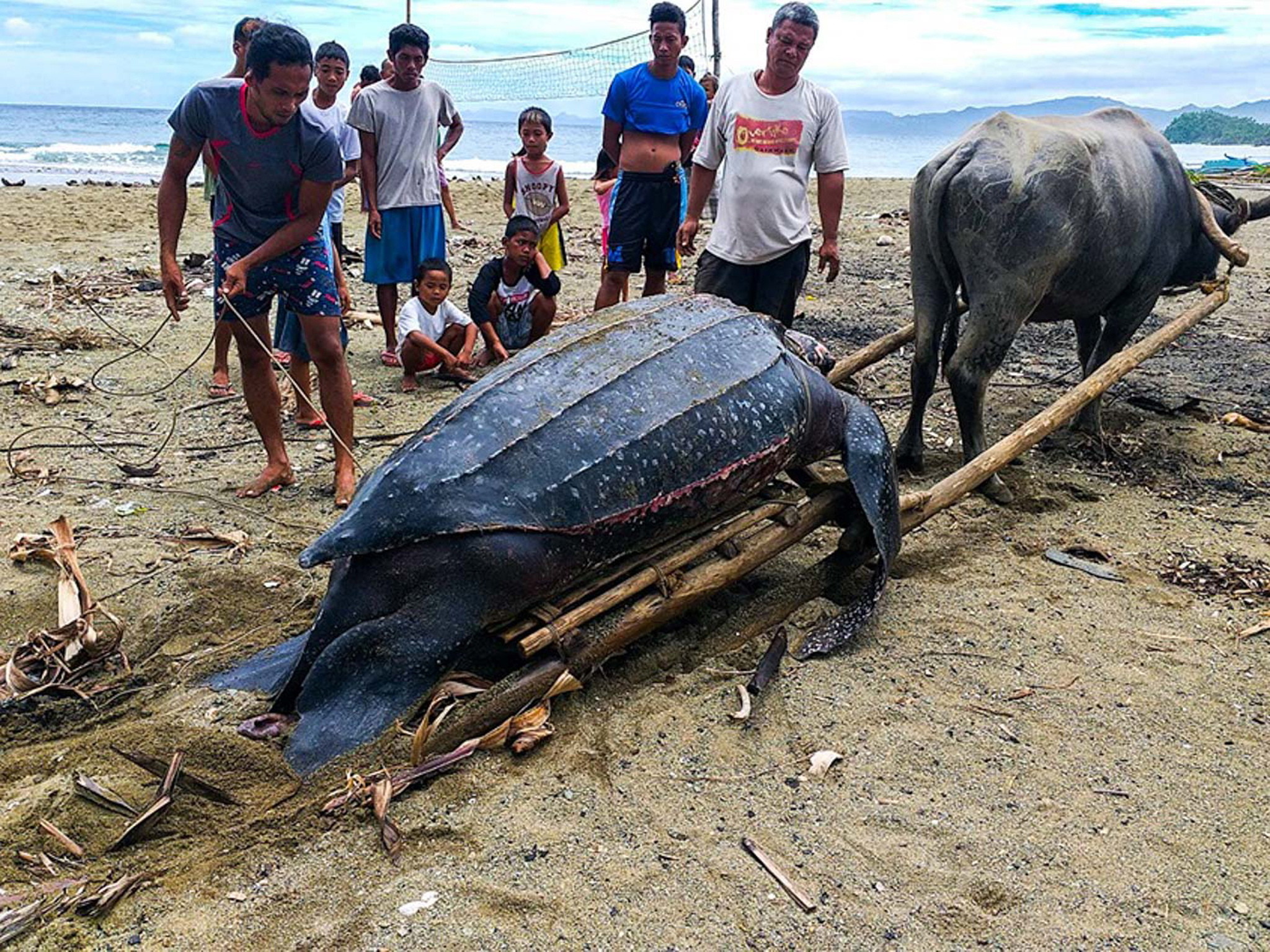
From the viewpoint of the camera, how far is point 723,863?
6.80 feet

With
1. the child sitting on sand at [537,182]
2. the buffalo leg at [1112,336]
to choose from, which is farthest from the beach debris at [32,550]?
the buffalo leg at [1112,336]

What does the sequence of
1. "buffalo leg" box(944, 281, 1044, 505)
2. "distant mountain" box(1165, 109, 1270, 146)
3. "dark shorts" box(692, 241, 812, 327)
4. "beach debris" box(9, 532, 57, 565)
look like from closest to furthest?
"beach debris" box(9, 532, 57, 565)
"buffalo leg" box(944, 281, 1044, 505)
"dark shorts" box(692, 241, 812, 327)
"distant mountain" box(1165, 109, 1270, 146)

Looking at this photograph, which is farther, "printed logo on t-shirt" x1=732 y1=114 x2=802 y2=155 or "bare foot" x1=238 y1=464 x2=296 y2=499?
"printed logo on t-shirt" x1=732 y1=114 x2=802 y2=155

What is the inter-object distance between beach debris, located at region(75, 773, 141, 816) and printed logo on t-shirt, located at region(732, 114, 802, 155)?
3.59m

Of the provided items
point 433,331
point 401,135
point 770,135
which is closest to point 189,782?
point 770,135

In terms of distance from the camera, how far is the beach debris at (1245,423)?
493 centimetres

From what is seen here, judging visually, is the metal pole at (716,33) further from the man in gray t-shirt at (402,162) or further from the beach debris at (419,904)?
the beach debris at (419,904)

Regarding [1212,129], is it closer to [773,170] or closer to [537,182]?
[537,182]

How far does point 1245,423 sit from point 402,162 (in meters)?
4.81

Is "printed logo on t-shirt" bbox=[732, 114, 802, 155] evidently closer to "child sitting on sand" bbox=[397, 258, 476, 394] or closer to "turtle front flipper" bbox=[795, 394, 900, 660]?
"turtle front flipper" bbox=[795, 394, 900, 660]

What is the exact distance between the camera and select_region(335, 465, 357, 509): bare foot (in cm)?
385

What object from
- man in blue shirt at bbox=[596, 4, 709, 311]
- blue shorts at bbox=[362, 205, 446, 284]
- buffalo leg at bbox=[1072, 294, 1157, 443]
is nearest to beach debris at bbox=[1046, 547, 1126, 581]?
buffalo leg at bbox=[1072, 294, 1157, 443]

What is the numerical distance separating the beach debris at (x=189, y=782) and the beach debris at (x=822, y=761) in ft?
4.48

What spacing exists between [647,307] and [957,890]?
1940 mm
